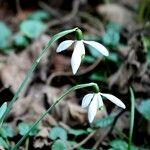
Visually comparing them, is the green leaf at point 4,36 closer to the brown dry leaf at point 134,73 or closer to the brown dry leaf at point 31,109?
the brown dry leaf at point 31,109

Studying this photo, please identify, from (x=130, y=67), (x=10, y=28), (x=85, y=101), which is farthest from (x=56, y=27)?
(x=85, y=101)

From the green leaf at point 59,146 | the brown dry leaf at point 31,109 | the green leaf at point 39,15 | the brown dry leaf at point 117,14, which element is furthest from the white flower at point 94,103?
the green leaf at point 39,15

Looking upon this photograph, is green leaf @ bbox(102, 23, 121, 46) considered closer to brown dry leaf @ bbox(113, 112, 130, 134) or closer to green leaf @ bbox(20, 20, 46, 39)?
green leaf @ bbox(20, 20, 46, 39)

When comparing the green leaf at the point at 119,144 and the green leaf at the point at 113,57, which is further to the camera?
the green leaf at the point at 113,57

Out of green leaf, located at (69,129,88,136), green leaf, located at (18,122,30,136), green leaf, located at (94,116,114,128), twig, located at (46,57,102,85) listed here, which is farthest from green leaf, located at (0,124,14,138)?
twig, located at (46,57,102,85)

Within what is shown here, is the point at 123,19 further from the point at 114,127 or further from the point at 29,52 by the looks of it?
the point at 114,127

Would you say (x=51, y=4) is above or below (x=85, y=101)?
below
